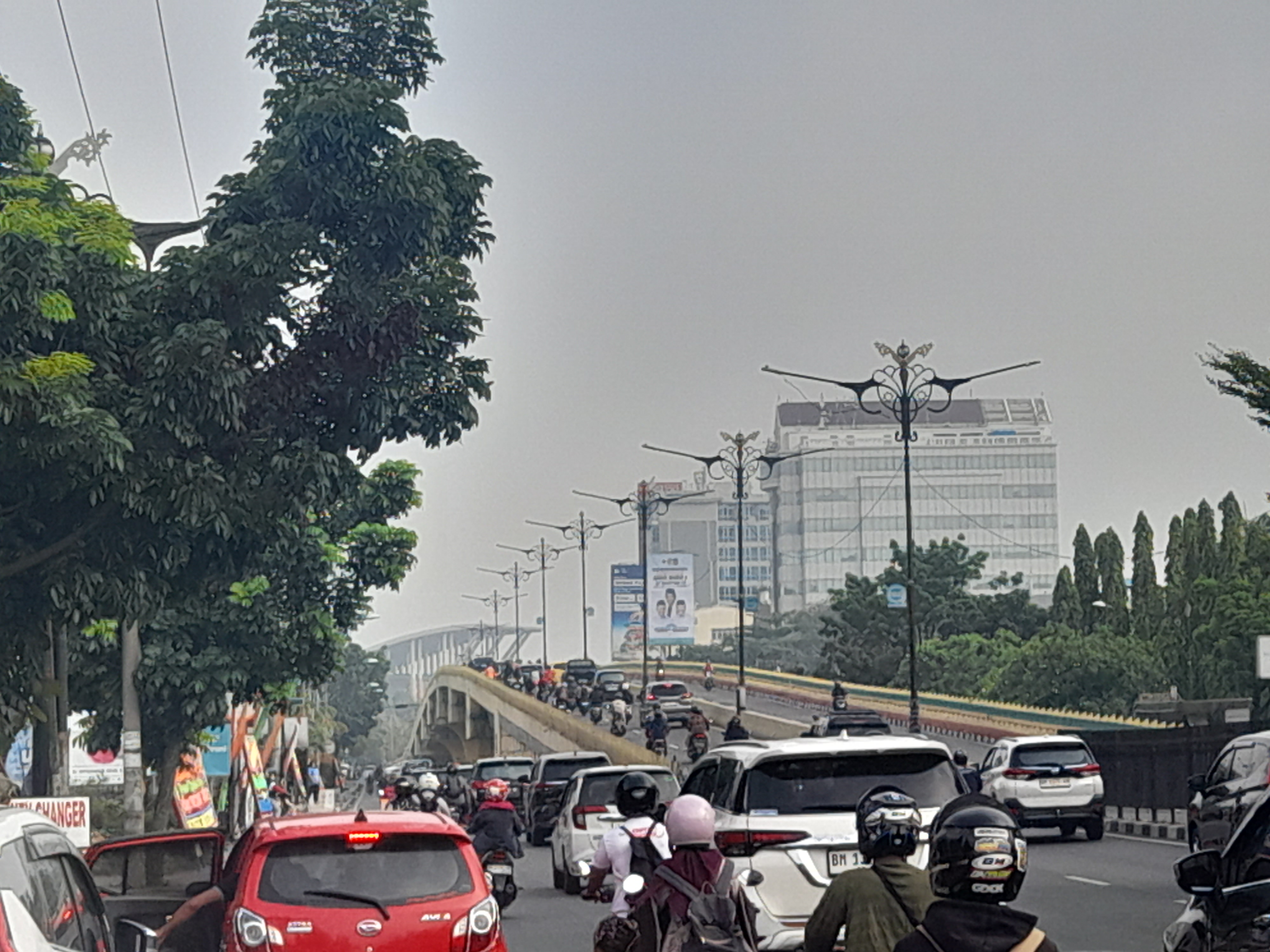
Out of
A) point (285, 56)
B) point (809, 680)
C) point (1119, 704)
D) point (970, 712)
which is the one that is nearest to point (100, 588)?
point (285, 56)

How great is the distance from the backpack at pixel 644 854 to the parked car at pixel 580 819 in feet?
47.8

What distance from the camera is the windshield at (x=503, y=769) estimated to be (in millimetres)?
45156

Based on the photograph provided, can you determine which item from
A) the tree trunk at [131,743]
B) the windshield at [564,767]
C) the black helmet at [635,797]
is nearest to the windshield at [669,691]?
the windshield at [564,767]

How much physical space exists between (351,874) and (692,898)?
8.76 feet

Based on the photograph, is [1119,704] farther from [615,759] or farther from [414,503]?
[414,503]

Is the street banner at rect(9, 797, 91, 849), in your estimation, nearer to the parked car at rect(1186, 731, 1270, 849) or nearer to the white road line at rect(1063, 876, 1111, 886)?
the white road line at rect(1063, 876, 1111, 886)

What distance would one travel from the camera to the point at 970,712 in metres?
68.5

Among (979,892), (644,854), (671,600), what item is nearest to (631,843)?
(644,854)

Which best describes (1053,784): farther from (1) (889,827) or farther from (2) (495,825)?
(1) (889,827)

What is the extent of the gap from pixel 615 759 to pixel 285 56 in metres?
38.5

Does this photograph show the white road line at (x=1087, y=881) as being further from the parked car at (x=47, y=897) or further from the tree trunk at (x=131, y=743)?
the parked car at (x=47, y=897)

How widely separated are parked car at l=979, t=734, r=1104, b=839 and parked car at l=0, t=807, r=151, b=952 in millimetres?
23110

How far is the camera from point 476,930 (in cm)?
1002

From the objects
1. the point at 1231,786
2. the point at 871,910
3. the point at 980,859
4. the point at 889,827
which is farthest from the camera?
the point at 1231,786
